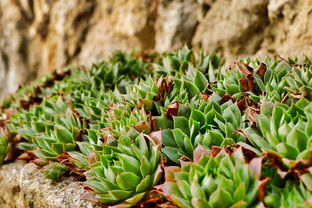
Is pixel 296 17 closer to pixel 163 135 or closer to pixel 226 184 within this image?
pixel 163 135

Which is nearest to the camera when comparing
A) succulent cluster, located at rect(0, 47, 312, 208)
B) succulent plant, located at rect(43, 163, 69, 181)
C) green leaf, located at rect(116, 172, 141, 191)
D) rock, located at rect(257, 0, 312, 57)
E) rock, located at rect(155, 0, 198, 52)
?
succulent cluster, located at rect(0, 47, 312, 208)

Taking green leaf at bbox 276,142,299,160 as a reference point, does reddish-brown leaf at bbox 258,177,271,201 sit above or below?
below

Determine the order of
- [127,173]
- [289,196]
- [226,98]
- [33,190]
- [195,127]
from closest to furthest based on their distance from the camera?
[289,196] → [127,173] → [195,127] → [226,98] → [33,190]

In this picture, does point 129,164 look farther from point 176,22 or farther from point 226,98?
point 176,22

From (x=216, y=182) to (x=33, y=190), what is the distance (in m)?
1.58

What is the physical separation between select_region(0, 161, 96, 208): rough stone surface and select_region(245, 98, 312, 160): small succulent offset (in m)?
1.09

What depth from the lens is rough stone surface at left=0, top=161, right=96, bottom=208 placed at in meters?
2.52

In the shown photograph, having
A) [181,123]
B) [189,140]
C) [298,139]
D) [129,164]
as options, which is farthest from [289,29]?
[129,164]

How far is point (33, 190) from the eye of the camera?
2.82m

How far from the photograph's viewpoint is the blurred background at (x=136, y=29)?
14.5 feet

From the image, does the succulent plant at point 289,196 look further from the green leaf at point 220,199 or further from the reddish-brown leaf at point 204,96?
the reddish-brown leaf at point 204,96

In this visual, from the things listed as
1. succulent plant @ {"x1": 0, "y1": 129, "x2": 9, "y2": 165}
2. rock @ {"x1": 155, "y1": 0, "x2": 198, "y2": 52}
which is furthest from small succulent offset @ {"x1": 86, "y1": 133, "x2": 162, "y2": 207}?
rock @ {"x1": 155, "y1": 0, "x2": 198, "y2": 52}

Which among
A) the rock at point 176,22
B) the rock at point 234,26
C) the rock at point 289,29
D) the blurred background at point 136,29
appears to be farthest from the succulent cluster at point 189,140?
the rock at point 176,22

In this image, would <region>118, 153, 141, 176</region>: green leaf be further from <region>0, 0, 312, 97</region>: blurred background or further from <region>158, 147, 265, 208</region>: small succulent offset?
<region>0, 0, 312, 97</region>: blurred background
